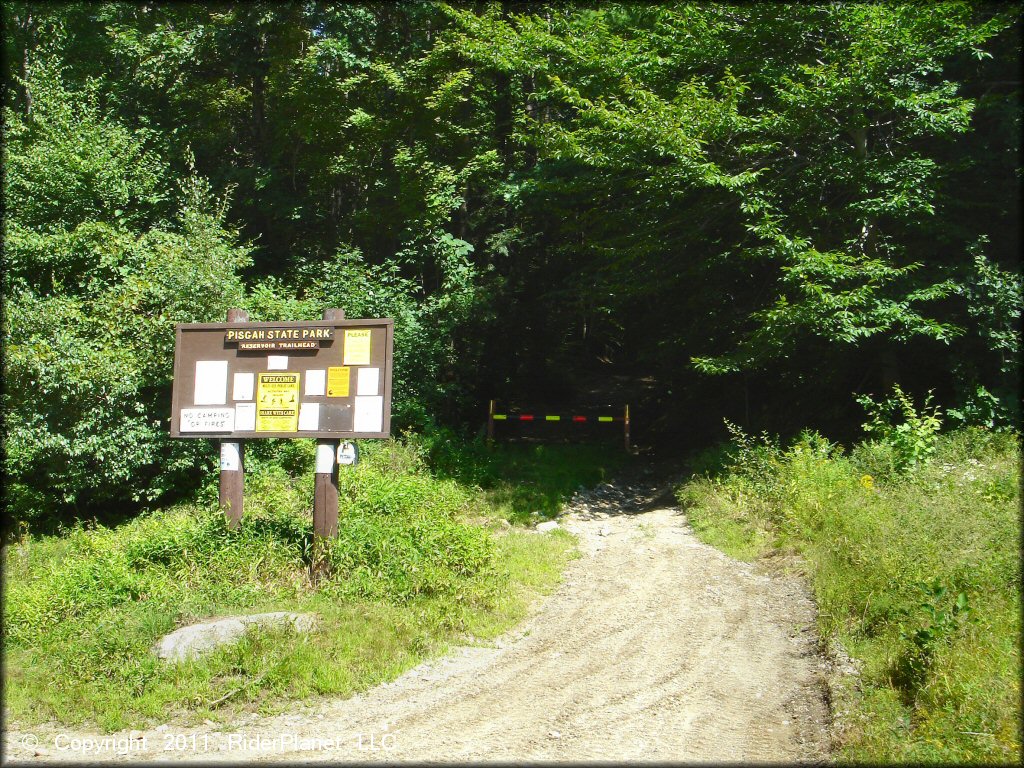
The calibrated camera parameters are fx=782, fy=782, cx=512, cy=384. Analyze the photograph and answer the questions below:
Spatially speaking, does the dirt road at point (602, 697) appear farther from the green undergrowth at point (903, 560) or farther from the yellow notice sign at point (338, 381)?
the yellow notice sign at point (338, 381)

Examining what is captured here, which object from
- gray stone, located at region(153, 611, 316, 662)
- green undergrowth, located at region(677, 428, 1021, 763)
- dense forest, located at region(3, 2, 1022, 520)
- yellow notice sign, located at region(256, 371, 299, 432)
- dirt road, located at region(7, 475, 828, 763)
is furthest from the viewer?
dense forest, located at region(3, 2, 1022, 520)

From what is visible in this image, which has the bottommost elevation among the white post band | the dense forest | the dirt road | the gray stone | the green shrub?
the dirt road

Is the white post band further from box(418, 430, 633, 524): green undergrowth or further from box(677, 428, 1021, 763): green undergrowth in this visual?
box(677, 428, 1021, 763): green undergrowth

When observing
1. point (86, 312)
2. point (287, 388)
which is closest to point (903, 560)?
point (287, 388)

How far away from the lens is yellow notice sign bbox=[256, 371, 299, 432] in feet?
28.2

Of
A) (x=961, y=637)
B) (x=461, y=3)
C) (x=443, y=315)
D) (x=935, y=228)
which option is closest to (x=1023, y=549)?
(x=961, y=637)

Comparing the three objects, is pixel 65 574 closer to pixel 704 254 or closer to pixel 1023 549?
pixel 1023 549

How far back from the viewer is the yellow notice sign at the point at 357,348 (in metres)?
8.59

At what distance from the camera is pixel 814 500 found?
10391 millimetres

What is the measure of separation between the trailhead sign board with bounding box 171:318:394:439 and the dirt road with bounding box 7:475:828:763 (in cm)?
291

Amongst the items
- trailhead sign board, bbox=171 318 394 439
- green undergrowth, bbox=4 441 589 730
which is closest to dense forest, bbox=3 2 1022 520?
trailhead sign board, bbox=171 318 394 439

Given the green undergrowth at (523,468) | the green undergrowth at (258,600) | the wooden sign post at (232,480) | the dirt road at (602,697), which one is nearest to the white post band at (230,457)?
the wooden sign post at (232,480)

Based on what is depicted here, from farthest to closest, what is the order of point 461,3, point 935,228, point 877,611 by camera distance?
point 461,3, point 935,228, point 877,611

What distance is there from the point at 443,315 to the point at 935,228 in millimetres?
9265
